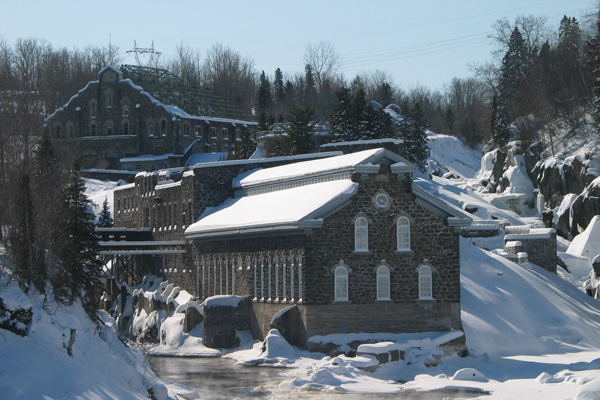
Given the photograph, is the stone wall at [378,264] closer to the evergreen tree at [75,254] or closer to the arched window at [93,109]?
the evergreen tree at [75,254]

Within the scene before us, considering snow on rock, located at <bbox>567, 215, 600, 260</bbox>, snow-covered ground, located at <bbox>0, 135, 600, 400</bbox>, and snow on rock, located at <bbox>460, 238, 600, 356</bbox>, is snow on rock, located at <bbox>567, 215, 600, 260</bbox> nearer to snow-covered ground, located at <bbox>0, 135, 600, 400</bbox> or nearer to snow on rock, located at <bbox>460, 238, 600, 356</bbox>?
snow-covered ground, located at <bbox>0, 135, 600, 400</bbox>

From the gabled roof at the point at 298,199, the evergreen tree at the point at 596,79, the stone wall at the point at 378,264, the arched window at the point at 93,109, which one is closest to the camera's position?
the stone wall at the point at 378,264

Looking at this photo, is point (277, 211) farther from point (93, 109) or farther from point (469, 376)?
point (93, 109)

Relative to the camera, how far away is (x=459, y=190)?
7762 centimetres

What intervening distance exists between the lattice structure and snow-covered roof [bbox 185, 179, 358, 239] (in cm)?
4842

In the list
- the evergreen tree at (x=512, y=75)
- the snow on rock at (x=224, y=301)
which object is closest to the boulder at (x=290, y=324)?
the snow on rock at (x=224, y=301)

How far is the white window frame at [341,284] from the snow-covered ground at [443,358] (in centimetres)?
290

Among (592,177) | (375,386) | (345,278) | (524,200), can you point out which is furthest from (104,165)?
(375,386)

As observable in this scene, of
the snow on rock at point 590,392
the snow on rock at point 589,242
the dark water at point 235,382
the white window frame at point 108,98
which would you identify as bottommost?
the dark water at point 235,382

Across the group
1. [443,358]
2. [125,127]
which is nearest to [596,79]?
[443,358]

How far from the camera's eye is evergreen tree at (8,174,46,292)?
21156mm

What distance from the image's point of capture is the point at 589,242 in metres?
62.1

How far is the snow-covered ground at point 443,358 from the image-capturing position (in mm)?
18234

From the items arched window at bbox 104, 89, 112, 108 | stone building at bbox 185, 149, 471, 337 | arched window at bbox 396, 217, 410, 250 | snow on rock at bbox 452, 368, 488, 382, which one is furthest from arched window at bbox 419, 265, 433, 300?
arched window at bbox 104, 89, 112, 108
